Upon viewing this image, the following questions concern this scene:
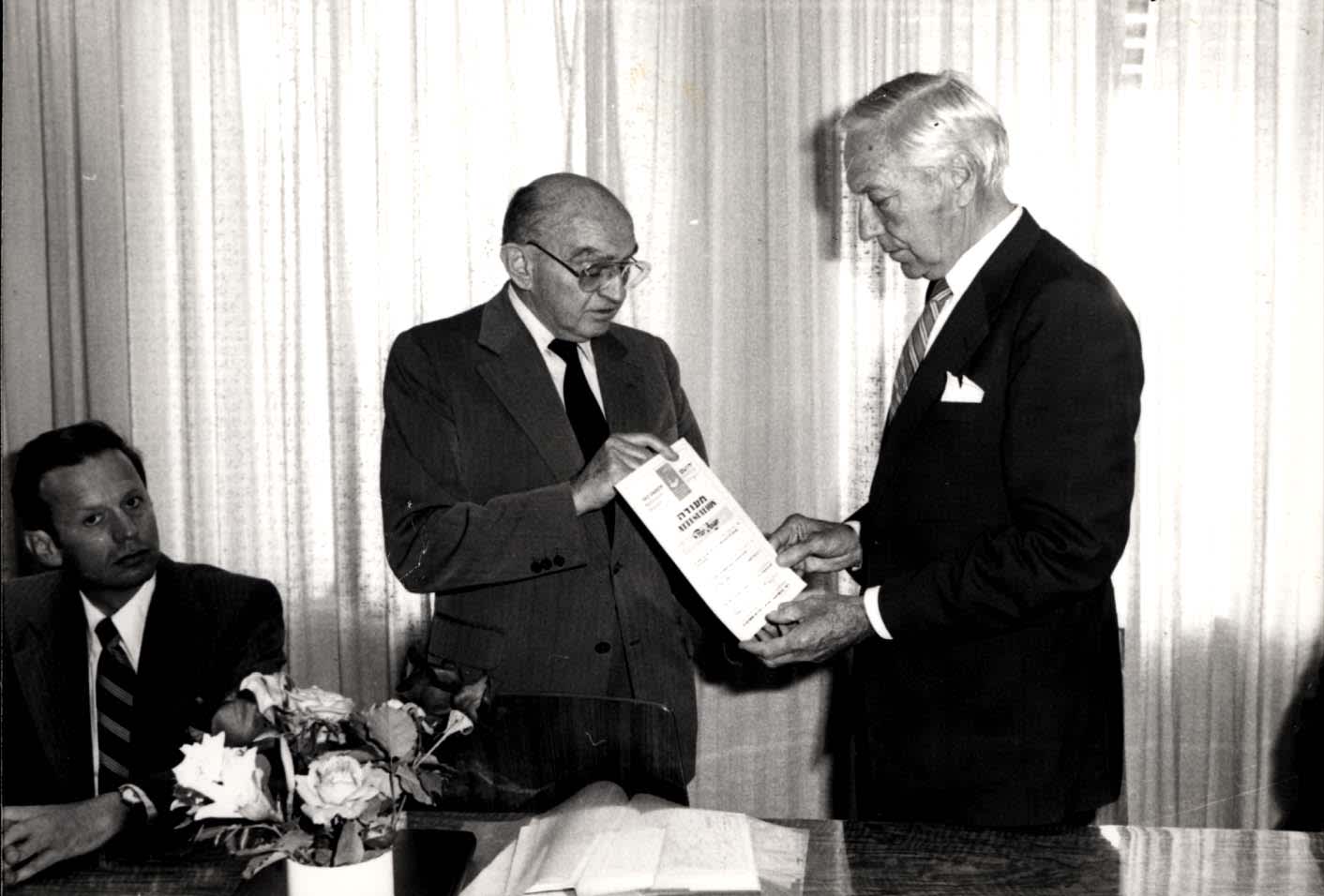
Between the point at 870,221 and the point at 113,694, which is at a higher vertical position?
the point at 870,221

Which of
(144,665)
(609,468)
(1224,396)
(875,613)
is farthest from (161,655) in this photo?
(1224,396)

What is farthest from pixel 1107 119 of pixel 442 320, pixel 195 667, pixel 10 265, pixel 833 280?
pixel 10 265

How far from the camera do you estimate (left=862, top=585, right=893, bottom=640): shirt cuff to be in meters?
2.24

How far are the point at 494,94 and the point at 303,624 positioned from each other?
154 centimetres

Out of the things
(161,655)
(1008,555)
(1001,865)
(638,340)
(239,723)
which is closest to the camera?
(239,723)

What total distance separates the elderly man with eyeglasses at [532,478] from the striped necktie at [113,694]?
589 mm

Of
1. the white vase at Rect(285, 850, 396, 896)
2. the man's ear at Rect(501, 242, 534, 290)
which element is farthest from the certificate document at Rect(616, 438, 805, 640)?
the white vase at Rect(285, 850, 396, 896)

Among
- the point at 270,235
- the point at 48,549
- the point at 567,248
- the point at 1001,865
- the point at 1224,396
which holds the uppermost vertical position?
the point at 270,235

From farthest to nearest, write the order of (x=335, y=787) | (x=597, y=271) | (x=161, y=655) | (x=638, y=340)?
(x=638, y=340) < (x=597, y=271) < (x=161, y=655) < (x=335, y=787)

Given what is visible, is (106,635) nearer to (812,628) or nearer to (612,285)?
(612,285)

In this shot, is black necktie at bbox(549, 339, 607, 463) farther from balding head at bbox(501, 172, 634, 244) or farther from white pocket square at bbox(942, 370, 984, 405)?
white pocket square at bbox(942, 370, 984, 405)

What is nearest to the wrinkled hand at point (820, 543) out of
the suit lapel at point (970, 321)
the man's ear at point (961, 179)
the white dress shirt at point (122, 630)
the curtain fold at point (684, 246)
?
the suit lapel at point (970, 321)

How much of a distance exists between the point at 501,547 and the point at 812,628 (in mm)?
754

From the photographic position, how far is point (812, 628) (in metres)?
2.32
